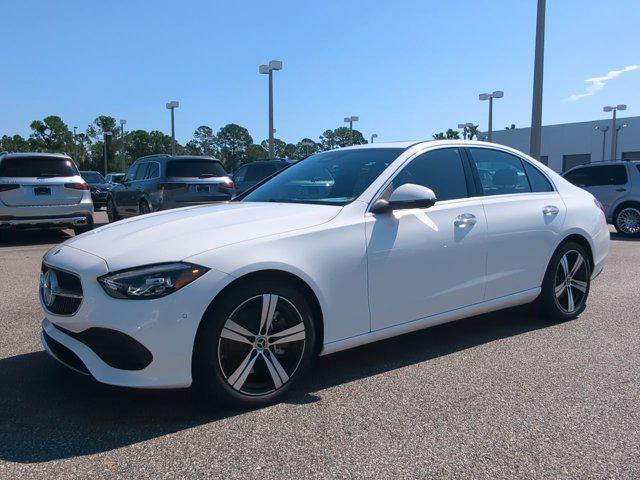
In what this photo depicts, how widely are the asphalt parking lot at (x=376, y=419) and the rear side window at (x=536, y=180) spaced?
1.37m

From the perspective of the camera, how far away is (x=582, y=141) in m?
48.7

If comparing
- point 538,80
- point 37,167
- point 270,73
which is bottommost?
point 37,167

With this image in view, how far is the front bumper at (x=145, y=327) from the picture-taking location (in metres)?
3.03

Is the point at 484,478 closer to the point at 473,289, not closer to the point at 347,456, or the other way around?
the point at 347,456

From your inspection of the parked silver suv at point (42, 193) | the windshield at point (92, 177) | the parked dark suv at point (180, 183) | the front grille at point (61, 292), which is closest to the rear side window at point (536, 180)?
the front grille at point (61, 292)

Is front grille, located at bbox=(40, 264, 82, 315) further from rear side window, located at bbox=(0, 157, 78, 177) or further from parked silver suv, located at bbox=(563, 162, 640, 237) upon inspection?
parked silver suv, located at bbox=(563, 162, 640, 237)

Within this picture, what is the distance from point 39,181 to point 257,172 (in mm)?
5745

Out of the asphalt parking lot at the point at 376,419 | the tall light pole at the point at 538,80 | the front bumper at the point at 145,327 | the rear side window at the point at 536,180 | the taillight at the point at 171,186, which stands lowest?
the asphalt parking lot at the point at 376,419

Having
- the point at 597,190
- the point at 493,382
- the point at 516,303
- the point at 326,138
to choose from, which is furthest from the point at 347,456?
the point at 326,138

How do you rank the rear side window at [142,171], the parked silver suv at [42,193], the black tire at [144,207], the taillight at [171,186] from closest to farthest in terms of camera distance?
the parked silver suv at [42,193]
the taillight at [171,186]
the black tire at [144,207]
the rear side window at [142,171]

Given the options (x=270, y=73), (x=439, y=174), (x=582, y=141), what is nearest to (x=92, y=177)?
(x=270, y=73)

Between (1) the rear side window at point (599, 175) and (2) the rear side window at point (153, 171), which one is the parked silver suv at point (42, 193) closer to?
(2) the rear side window at point (153, 171)

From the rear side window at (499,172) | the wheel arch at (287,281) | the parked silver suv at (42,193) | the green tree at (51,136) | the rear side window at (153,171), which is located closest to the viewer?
the wheel arch at (287,281)

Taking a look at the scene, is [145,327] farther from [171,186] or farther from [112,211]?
[112,211]
